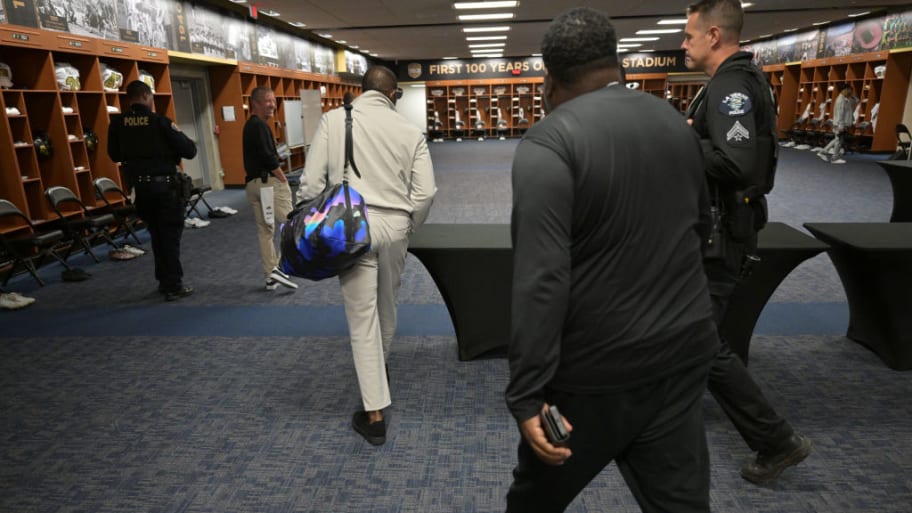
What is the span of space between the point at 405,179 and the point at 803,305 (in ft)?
10.8

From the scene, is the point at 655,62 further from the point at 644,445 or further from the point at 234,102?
the point at 644,445

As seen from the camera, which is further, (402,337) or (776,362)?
(402,337)

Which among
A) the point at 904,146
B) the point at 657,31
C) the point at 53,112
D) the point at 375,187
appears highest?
the point at 657,31

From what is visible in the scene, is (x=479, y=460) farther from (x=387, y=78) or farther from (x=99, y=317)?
(x=99, y=317)

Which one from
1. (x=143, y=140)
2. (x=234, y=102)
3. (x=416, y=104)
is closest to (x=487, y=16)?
(x=234, y=102)

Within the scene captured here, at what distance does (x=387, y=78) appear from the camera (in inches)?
95.7

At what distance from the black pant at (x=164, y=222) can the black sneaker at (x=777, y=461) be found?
412cm

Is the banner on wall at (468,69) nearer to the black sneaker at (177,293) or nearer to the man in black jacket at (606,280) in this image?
the black sneaker at (177,293)

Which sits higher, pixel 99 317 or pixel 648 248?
pixel 648 248

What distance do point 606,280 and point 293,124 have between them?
12659mm

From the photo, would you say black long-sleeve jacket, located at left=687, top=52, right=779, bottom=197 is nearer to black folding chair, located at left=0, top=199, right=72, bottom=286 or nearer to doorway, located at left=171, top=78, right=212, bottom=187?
black folding chair, located at left=0, top=199, right=72, bottom=286

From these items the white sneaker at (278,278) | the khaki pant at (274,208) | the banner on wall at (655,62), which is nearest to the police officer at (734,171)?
the khaki pant at (274,208)

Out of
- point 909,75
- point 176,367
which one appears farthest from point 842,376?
point 909,75

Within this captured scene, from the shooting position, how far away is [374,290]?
7.99 feet
